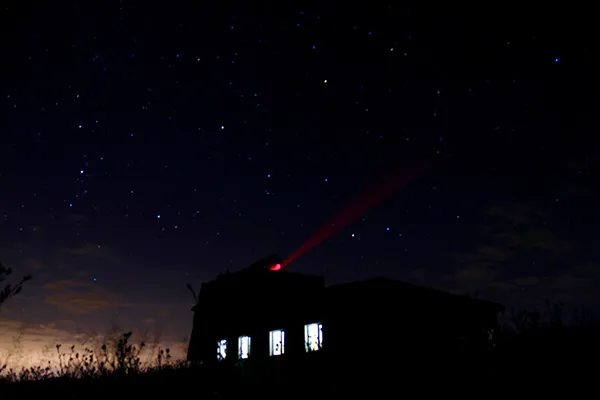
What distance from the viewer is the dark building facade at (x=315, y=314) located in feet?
70.3

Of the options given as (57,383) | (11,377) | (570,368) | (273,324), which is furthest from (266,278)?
(570,368)

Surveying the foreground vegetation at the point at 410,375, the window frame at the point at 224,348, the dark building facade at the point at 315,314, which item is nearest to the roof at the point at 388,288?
the dark building facade at the point at 315,314

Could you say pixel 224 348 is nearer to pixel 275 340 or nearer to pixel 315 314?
pixel 275 340

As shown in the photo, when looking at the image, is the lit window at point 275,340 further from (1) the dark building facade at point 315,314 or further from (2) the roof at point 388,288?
(2) the roof at point 388,288

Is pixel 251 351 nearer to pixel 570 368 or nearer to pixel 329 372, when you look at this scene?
pixel 329 372

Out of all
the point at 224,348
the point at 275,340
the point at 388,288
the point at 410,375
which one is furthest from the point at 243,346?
the point at 410,375

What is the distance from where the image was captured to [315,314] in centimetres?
2366

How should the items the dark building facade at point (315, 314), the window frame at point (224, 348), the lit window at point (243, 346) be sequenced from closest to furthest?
the window frame at point (224, 348)
the dark building facade at point (315, 314)
the lit window at point (243, 346)

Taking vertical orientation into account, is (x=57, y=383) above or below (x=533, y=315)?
below

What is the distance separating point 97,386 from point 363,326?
15079mm

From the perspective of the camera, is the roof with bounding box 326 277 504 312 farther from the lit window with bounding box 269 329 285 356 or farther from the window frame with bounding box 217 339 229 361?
A: the window frame with bounding box 217 339 229 361

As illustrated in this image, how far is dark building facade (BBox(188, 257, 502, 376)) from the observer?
70.3 ft

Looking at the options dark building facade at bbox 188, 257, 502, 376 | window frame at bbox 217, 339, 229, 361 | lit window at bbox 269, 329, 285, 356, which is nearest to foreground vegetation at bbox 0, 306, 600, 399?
window frame at bbox 217, 339, 229, 361

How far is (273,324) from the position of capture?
2561 centimetres
